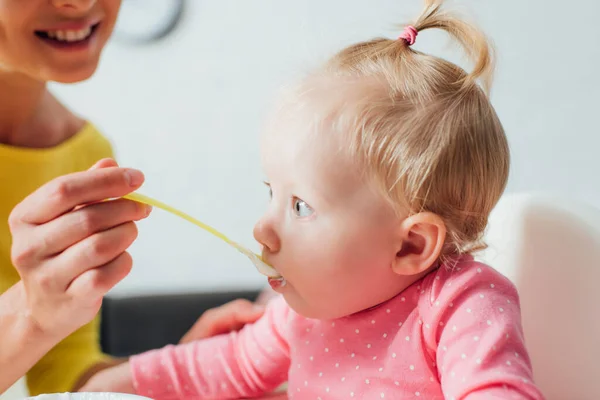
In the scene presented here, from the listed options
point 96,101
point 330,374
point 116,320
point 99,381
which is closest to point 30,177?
point 99,381

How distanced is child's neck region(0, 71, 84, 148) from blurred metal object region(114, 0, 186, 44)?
653 mm

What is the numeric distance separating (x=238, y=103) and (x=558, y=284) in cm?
100

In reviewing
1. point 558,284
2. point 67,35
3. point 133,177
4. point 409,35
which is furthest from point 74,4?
point 558,284

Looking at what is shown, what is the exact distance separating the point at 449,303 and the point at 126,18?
3.93 feet

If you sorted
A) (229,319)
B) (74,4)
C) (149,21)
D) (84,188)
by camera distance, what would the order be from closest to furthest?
(84,188), (74,4), (229,319), (149,21)

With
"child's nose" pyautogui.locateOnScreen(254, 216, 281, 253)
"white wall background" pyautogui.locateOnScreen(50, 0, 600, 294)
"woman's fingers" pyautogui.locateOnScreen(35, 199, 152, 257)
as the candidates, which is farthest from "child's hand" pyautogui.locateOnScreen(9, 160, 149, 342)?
"white wall background" pyautogui.locateOnScreen(50, 0, 600, 294)

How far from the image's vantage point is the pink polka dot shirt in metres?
0.61

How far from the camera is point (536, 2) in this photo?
60.1 inches

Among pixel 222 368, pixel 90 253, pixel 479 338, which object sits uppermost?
pixel 90 253

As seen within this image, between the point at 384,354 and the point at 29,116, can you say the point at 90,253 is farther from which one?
the point at 29,116

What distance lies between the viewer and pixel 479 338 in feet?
2.03

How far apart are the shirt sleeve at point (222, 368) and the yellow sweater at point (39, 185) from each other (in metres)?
0.14

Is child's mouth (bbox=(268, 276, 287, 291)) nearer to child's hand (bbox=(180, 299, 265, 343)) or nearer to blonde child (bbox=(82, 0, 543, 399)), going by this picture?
blonde child (bbox=(82, 0, 543, 399))

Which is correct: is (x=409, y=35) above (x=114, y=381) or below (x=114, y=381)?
above
